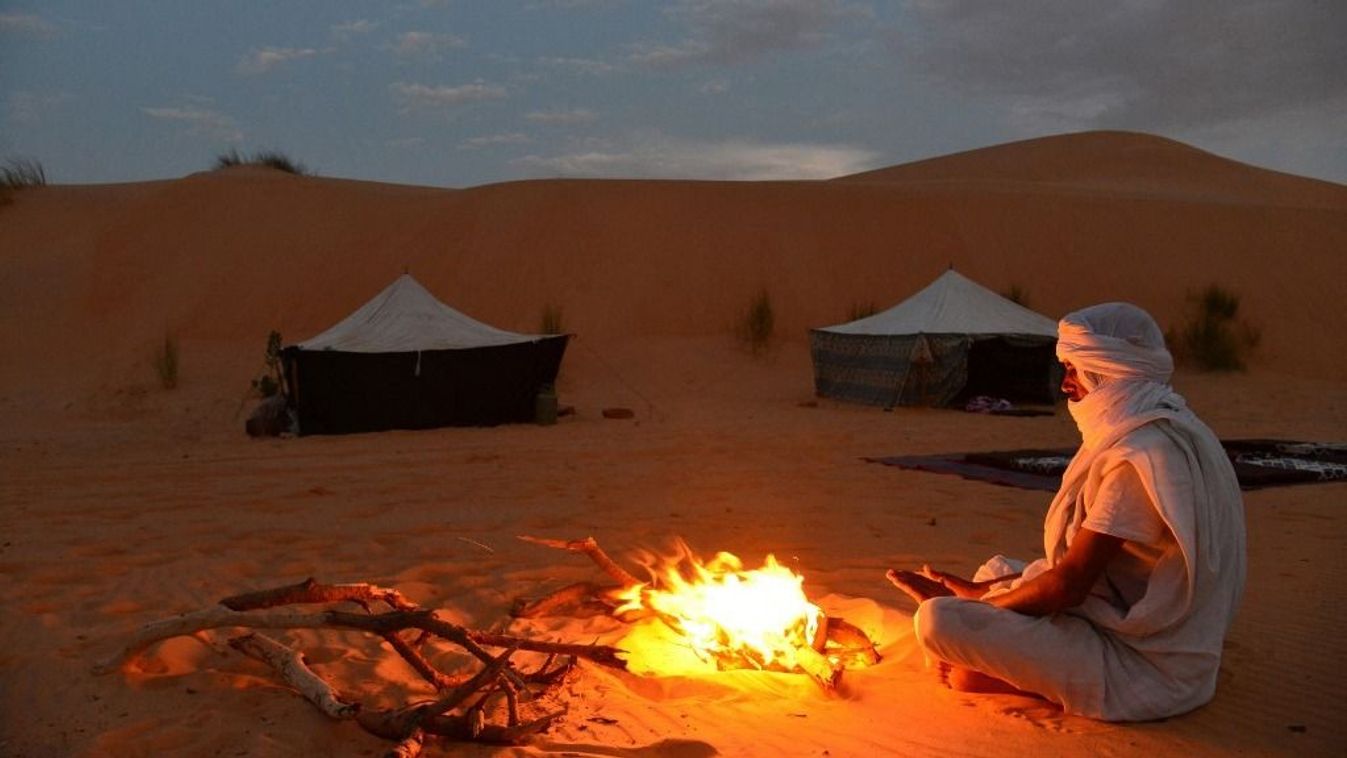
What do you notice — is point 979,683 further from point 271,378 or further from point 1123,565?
point 271,378

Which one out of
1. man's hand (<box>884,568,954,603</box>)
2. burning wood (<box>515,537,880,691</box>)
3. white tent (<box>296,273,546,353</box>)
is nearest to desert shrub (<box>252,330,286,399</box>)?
white tent (<box>296,273,546,353</box>)

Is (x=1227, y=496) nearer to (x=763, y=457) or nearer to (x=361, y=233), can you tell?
(x=763, y=457)

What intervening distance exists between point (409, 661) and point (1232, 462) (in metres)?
7.30

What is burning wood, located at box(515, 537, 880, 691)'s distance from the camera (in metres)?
3.40

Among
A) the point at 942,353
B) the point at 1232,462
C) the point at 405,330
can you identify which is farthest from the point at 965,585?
the point at 942,353

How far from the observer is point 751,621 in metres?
3.47

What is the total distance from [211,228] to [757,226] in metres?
12.7

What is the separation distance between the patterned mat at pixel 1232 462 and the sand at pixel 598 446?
0.94 feet

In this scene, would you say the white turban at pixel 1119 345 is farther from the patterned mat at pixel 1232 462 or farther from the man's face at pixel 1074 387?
the patterned mat at pixel 1232 462

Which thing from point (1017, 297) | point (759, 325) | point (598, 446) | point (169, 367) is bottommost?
point (598, 446)

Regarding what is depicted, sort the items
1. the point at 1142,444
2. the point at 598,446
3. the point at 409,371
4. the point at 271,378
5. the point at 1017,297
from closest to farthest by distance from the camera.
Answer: the point at 1142,444 → the point at 598,446 → the point at 409,371 → the point at 271,378 → the point at 1017,297

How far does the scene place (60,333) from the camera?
19.8m

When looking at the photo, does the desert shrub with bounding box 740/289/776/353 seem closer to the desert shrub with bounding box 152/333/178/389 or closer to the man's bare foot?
the desert shrub with bounding box 152/333/178/389

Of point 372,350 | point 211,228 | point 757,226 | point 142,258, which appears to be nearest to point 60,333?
point 142,258
